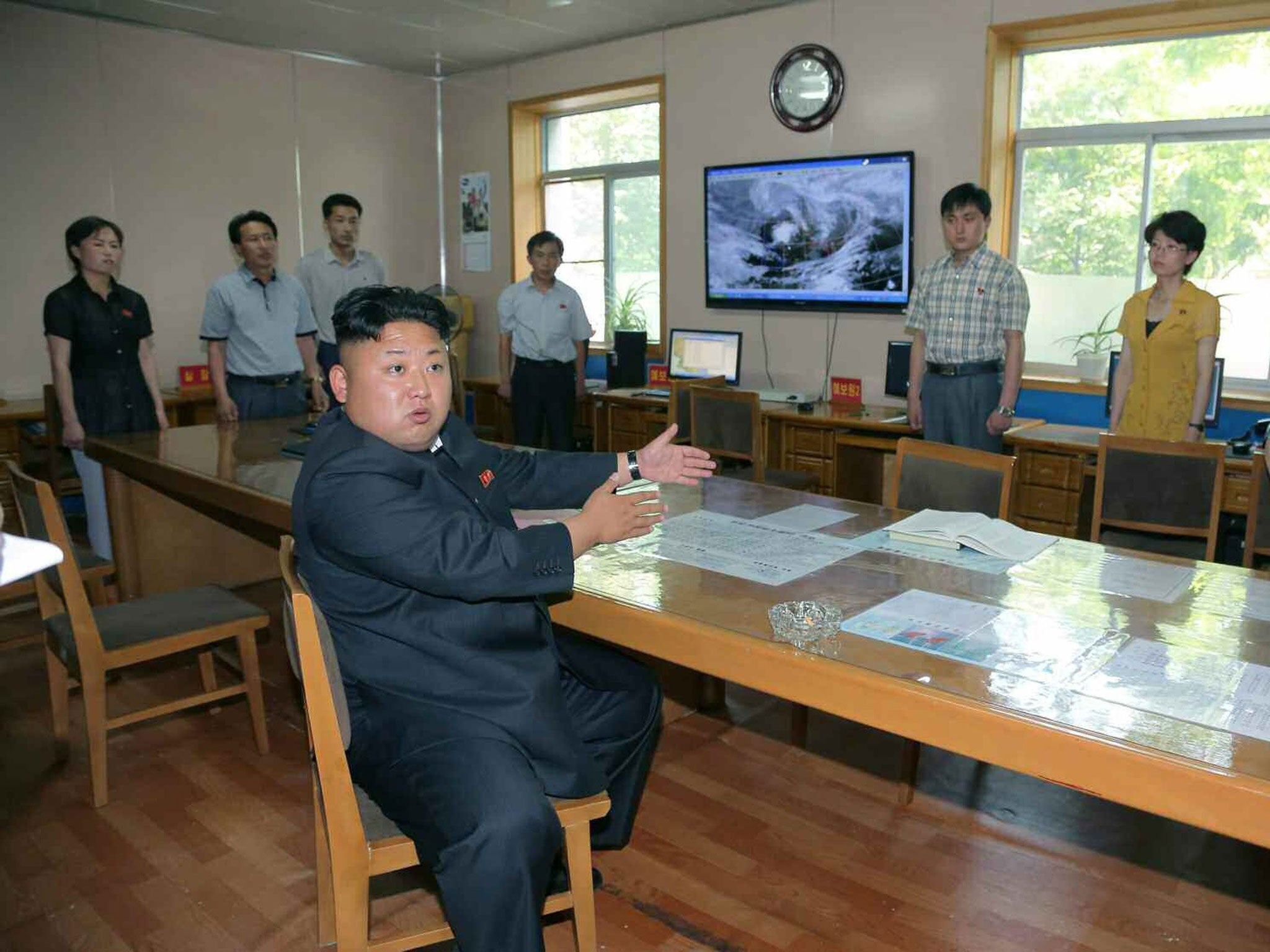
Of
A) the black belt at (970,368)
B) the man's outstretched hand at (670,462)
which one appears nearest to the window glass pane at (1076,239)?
the black belt at (970,368)

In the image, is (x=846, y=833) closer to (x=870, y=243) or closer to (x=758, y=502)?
(x=758, y=502)

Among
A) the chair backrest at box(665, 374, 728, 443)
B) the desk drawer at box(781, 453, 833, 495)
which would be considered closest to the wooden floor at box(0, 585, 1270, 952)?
the chair backrest at box(665, 374, 728, 443)

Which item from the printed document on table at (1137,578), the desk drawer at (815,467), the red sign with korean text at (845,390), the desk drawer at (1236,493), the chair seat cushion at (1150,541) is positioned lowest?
the desk drawer at (815,467)

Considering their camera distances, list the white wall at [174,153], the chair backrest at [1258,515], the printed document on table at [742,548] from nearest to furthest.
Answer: the printed document on table at [742,548], the chair backrest at [1258,515], the white wall at [174,153]

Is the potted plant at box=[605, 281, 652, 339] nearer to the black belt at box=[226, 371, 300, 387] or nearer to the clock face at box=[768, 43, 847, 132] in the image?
the clock face at box=[768, 43, 847, 132]

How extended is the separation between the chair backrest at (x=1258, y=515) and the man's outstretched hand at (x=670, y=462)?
171cm

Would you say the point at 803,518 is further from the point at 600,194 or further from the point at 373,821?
the point at 600,194

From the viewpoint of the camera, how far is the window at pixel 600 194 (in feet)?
21.6

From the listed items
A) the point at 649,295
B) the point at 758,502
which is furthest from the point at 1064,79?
the point at 758,502

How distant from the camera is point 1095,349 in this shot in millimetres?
4875

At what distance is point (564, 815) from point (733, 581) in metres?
0.55

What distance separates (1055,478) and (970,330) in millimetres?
784

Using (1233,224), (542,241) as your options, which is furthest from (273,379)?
(1233,224)

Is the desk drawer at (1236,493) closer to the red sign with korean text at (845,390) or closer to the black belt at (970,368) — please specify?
the black belt at (970,368)
